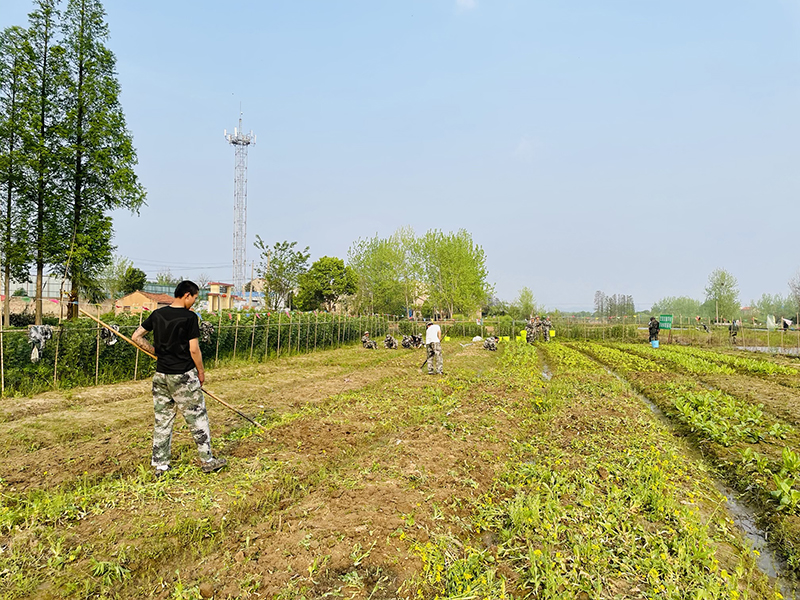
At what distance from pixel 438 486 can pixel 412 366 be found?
11985 millimetres

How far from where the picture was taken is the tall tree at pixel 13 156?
15.5 m

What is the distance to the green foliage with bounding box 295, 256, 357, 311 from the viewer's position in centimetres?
5144

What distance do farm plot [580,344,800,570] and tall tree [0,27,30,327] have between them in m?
20.1

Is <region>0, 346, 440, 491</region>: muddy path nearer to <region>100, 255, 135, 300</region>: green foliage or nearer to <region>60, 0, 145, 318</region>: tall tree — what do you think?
<region>60, 0, 145, 318</region>: tall tree

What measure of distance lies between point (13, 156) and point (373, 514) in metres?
18.5

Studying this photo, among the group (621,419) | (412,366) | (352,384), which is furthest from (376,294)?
(621,419)

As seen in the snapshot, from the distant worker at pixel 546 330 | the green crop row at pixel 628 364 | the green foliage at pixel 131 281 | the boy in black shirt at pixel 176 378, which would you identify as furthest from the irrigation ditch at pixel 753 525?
the green foliage at pixel 131 281

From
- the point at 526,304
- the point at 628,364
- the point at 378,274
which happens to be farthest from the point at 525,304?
the point at 628,364

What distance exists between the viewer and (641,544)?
389cm

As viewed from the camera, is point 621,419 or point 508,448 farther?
point 621,419

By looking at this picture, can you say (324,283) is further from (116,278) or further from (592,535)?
(592,535)

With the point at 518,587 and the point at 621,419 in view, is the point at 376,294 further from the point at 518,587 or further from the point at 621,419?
the point at 518,587

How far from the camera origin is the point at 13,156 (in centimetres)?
1532

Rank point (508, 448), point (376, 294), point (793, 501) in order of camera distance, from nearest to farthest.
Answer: point (793, 501), point (508, 448), point (376, 294)
